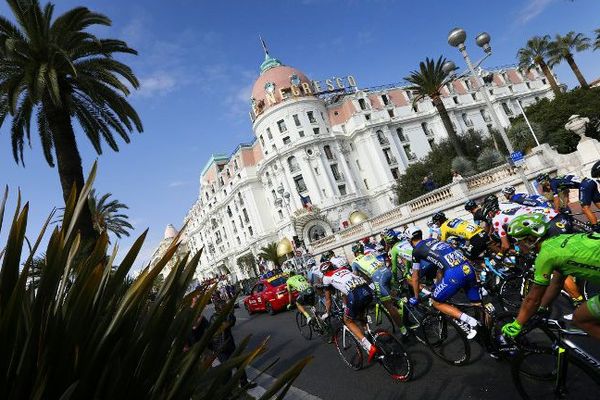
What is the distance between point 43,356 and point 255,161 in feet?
196

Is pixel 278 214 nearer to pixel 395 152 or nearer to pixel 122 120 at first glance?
pixel 395 152

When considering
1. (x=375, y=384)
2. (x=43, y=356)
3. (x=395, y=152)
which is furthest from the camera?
(x=395, y=152)

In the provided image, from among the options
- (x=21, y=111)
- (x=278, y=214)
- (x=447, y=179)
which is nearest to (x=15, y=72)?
(x=21, y=111)

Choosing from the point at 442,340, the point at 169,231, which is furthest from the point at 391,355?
the point at 169,231

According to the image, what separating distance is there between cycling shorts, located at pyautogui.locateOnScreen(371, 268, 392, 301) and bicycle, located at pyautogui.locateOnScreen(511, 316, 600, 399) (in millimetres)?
3395

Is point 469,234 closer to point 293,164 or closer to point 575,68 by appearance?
point 293,164

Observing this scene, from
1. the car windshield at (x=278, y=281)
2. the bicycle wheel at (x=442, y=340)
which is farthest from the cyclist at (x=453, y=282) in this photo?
the car windshield at (x=278, y=281)

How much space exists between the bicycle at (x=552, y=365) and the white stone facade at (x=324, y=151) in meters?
41.6

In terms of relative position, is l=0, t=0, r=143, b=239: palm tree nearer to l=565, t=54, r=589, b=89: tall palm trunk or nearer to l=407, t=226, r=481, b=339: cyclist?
l=407, t=226, r=481, b=339: cyclist

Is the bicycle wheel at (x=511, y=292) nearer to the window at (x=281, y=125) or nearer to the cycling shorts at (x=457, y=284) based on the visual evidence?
the cycling shorts at (x=457, y=284)

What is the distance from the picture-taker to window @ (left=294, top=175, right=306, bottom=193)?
5169 cm

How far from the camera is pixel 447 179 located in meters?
38.3

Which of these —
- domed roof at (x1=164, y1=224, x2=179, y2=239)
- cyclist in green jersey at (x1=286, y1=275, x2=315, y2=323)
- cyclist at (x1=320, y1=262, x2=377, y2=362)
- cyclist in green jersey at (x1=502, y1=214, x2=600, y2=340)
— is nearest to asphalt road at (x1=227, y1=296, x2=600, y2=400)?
cyclist at (x1=320, y1=262, x2=377, y2=362)

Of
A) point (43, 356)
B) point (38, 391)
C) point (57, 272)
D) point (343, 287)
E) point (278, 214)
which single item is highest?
point (278, 214)
